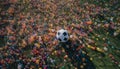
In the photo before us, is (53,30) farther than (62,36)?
Yes

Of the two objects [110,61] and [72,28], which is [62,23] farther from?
[110,61]

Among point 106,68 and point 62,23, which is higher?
point 62,23

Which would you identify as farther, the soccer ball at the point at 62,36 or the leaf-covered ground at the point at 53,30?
the soccer ball at the point at 62,36

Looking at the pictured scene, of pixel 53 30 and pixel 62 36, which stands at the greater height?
pixel 62 36

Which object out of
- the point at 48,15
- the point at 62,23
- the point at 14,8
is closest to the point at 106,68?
the point at 62,23

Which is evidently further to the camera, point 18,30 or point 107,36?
point 107,36

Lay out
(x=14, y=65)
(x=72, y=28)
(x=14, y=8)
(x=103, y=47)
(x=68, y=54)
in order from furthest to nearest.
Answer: (x=14, y=8) → (x=72, y=28) → (x=103, y=47) → (x=68, y=54) → (x=14, y=65)

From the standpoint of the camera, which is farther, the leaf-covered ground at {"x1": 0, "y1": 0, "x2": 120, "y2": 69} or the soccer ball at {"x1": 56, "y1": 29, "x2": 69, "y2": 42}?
the soccer ball at {"x1": 56, "y1": 29, "x2": 69, "y2": 42}

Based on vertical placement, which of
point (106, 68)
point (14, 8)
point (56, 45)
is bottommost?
point (106, 68)
